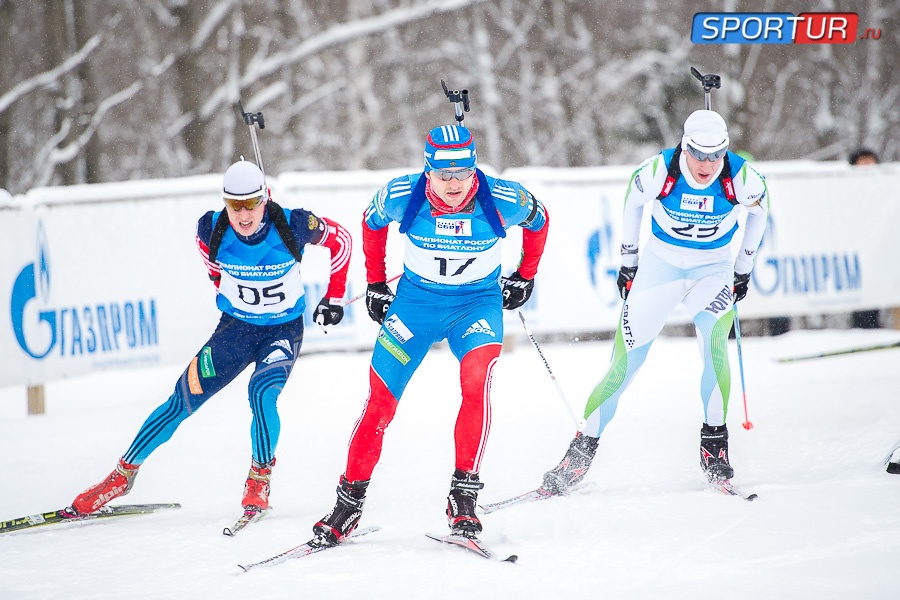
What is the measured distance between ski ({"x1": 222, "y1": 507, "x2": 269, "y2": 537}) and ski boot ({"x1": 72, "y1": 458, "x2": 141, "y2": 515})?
0.69 m

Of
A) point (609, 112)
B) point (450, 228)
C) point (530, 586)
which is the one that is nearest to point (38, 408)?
point (450, 228)

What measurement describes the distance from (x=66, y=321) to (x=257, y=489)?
3600 mm

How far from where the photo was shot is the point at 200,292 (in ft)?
26.6

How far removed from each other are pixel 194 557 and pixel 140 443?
95 cm

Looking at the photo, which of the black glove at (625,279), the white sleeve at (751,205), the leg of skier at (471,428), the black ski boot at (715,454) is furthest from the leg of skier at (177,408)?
the white sleeve at (751,205)

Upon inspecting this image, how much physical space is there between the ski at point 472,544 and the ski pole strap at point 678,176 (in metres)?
2.30

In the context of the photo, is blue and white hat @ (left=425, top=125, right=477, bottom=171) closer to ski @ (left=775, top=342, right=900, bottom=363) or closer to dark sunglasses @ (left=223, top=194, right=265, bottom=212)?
dark sunglasses @ (left=223, top=194, right=265, bottom=212)

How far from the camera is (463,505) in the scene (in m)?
4.33

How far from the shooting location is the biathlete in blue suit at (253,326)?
497cm

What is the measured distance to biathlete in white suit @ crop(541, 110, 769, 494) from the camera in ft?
16.9

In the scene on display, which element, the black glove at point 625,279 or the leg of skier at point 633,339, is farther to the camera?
the black glove at point 625,279

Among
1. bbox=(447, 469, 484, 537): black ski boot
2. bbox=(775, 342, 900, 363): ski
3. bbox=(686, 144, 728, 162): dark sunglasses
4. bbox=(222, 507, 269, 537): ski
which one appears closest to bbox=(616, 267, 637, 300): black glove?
bbox=(686, 144, 728, 162): dark sunglasses

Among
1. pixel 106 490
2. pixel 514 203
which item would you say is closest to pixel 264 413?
pixel 106 490

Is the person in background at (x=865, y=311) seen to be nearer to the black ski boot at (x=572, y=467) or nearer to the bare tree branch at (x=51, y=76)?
the black ski boot at (x=572, y=467)
